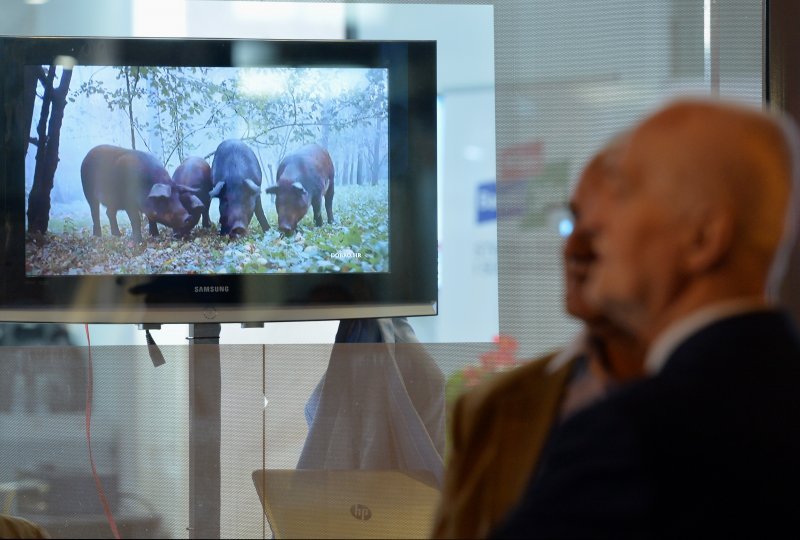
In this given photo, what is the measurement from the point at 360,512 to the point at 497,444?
42.9 inches

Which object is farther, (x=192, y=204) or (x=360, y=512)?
(x=192, y=204)

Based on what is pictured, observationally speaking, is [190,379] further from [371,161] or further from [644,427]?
[644,427]

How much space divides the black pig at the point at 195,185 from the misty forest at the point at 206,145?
16 millimetres

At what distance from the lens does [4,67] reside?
2.40 m

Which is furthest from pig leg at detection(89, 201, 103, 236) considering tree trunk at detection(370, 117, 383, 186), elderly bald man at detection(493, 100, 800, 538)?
elderly bald man at detection(493, 100, 800, 538)

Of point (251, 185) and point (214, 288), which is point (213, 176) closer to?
point (251, 185)

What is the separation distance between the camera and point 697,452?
84cm

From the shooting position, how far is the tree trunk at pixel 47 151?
2.39 m

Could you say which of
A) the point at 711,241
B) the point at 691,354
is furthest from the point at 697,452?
the point at 711,241

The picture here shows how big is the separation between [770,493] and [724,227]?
24cm

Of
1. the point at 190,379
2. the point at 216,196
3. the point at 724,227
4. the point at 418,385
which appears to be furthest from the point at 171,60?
the point at 724,227

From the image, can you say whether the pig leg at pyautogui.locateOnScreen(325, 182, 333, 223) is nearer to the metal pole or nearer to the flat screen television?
the flat screen television

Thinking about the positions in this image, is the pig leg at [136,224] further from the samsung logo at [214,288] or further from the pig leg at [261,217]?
the pig leg at [261,217]

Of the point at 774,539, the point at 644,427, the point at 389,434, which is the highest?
the point at 644,427
